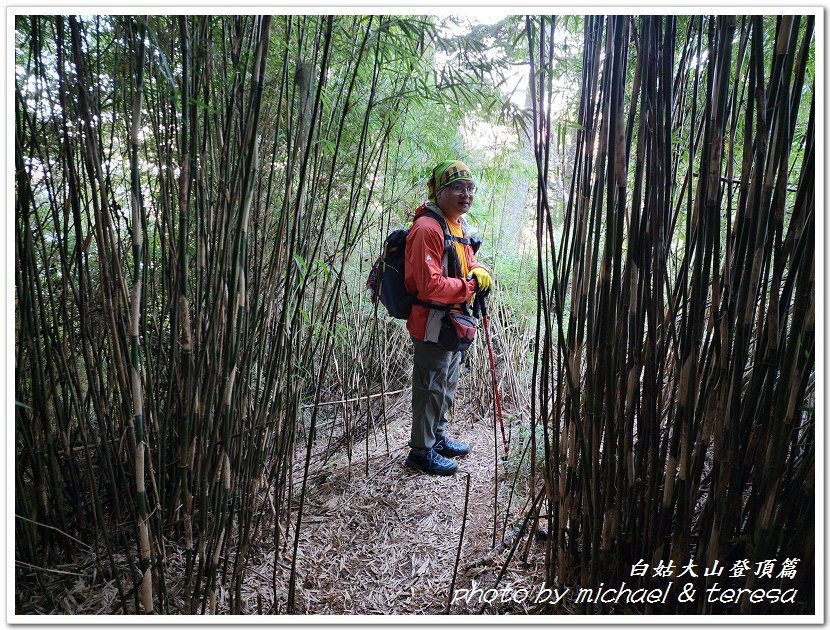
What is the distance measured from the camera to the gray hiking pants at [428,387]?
1845mm

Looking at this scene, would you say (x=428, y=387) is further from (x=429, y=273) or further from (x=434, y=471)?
(x=429, y=273)

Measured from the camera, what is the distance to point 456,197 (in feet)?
5.88

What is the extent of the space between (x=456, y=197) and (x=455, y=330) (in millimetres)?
554

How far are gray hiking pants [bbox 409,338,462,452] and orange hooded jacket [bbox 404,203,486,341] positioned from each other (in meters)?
0.09

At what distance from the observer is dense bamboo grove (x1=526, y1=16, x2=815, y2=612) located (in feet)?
2.54

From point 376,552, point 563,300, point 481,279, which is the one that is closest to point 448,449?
point 376,552

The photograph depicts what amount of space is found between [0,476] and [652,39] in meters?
1.51

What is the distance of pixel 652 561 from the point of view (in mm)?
959

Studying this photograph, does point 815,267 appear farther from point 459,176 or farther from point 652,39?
point 459,176

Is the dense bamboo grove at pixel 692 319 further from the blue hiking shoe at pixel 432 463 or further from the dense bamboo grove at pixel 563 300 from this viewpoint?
the blue hiking shoe at pixel 432 463

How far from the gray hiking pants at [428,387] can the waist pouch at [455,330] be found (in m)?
0.05

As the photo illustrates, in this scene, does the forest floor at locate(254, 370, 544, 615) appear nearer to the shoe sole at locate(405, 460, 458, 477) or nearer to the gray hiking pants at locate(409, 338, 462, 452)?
the shoe sole at locate(405, 460, 458, 477)

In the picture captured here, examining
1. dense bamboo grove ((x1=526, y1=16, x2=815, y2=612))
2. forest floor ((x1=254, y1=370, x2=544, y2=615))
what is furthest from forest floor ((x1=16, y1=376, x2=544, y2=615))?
dense bamboo grove ((x1=526, y1=16, x2=815, y2=612))
